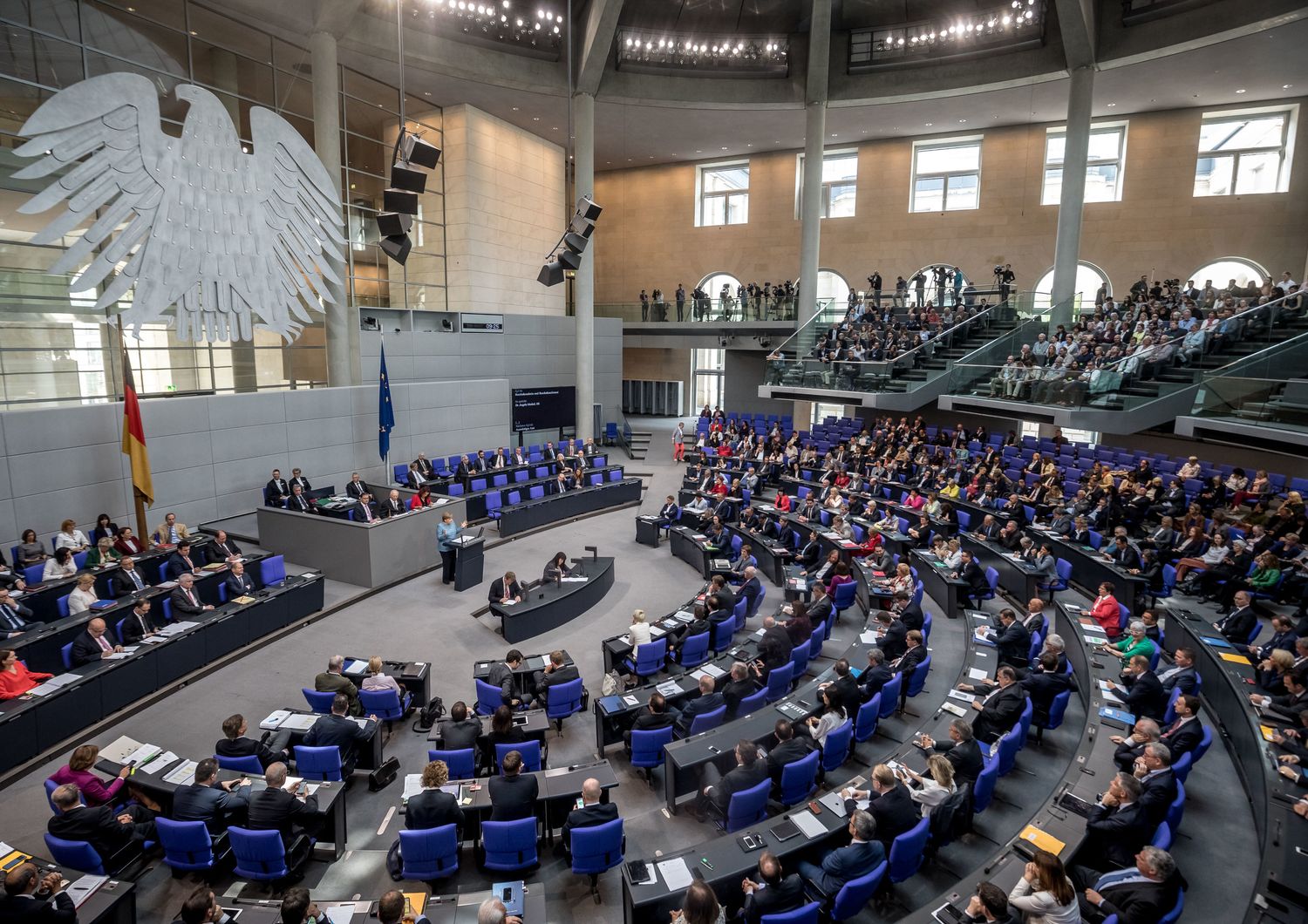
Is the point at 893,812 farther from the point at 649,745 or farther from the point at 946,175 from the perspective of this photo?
the point at 946,175

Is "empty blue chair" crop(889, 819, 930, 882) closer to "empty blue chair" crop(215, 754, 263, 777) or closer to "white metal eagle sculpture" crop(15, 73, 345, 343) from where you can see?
"empty blue chair" crop(215, 754, 263, 777)

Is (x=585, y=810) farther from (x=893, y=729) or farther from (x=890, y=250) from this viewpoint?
(x=890, y=250)

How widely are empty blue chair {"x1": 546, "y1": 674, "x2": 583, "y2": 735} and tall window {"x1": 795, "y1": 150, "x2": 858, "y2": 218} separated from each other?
84.2ft

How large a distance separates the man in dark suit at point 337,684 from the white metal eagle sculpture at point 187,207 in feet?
25.4

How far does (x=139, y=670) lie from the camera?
820cm

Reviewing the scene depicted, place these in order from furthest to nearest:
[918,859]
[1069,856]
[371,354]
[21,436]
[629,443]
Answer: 1. [629,443]
2. [371,354]
3. [21,436]
4. [918,859]
5. [1069,856]

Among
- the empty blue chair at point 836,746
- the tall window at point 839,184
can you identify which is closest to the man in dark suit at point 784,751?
the empty blue chair at point 836,746

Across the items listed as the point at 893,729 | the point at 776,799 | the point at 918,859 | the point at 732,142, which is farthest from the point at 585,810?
the point at 732,142

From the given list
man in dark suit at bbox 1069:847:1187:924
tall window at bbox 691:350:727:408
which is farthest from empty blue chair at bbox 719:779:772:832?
tall window at bbox 691:350:727:408

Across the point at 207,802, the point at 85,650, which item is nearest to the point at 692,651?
the point at 207,802

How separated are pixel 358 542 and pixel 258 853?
7401 millimetres

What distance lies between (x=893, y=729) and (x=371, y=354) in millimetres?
16779

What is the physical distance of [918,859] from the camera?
5316 mm

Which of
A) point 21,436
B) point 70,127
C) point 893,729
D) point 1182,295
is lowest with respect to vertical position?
point 893,729
